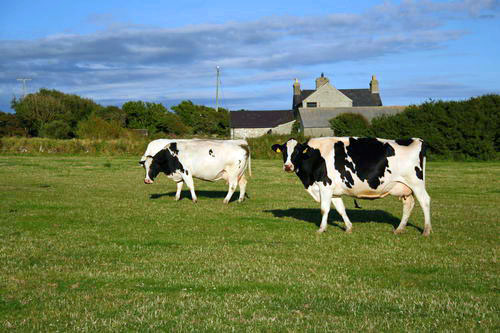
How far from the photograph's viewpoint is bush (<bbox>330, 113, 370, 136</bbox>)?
58700mm

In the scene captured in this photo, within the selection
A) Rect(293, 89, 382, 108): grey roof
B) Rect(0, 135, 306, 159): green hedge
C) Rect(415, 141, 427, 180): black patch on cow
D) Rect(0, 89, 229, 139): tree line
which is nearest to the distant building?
Rect(293, 89, 382, 108): grey roof

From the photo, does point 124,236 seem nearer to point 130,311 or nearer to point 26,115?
point 130,311

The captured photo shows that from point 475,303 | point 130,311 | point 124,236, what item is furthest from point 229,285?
point 124,236

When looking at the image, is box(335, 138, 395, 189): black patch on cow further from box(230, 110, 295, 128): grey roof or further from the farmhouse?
box(230, 110, 295, 128): grey roof

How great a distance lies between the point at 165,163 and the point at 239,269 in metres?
12.2

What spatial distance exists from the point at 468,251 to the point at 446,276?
7.62ft

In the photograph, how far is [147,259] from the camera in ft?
31.5

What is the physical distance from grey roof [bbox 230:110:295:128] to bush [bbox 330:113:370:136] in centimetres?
4360

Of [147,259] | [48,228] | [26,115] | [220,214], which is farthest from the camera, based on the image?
[26,115]

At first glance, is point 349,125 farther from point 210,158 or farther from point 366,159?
point 366,159

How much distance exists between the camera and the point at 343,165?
41.9 feet

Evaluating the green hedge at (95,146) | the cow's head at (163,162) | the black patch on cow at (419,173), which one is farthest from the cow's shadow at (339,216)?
the green hedge at (95,146)

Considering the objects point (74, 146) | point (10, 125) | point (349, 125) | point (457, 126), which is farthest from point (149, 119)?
point (457, 126)

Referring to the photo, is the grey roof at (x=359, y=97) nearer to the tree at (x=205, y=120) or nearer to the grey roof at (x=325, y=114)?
the grey roof at (x=325, y=114)
